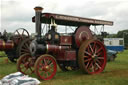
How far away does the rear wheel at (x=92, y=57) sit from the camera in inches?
281

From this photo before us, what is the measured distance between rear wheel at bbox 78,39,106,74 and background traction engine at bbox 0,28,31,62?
17.1 ft

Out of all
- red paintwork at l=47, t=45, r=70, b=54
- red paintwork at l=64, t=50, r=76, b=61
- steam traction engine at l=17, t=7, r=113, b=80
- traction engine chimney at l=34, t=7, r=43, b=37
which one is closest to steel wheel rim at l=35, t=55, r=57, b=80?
steam traction engine at l=17, t=7, r=113, b=80

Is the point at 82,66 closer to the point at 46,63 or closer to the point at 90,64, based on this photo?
the point at 90,64

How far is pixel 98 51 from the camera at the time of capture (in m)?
7.81

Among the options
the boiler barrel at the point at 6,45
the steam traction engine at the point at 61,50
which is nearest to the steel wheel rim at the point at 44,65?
the steam traction engine at the point at 61,50

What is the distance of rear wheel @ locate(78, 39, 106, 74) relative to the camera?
713 cm

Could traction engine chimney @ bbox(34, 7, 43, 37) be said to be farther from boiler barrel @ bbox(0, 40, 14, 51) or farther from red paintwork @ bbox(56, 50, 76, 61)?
boiler barrel @ bbox(0, 40, 14, 51)

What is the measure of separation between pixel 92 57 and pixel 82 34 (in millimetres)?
997

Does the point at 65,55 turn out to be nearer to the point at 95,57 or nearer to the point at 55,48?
the point at 55,48

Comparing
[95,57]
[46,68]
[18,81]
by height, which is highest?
[95,57]

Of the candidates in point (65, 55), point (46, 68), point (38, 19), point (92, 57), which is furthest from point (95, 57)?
point (38, 19)

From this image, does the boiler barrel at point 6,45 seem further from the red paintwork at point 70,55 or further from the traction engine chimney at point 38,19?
the red paintwork at point 70,55

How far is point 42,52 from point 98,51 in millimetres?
2421

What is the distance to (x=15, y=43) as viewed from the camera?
1195 cm
